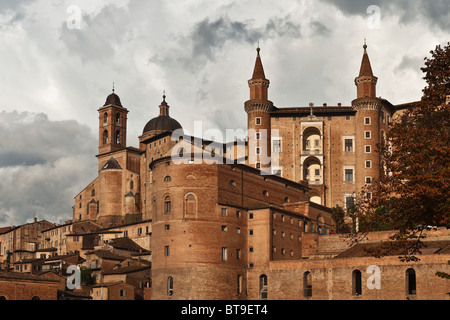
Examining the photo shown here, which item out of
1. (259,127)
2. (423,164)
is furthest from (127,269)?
(423,164)

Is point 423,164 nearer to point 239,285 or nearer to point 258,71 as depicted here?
point 239,285

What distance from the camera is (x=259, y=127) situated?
9212 centimetres

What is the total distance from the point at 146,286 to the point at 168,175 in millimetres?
12269

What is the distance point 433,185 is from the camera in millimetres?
26953

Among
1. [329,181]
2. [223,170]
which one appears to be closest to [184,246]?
[223,170]

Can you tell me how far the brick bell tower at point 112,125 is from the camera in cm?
11812

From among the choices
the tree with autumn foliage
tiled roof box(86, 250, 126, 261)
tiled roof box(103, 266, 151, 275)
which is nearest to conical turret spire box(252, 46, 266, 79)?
tiled roof box(86, 250, 126, 261)

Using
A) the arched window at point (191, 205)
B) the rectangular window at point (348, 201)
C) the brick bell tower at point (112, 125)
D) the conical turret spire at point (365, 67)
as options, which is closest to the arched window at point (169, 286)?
the arched window at point (191, 205)

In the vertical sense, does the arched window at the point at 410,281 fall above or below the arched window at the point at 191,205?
below

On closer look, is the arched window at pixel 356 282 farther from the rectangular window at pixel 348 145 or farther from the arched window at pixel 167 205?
the rectangular window at pixel 348 145

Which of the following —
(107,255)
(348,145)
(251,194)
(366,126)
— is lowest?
(107,255)

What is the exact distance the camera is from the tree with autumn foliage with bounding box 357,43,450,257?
A: 2684 cm

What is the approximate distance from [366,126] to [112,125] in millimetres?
46736

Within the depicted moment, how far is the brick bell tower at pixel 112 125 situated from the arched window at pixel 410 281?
2740 inches
